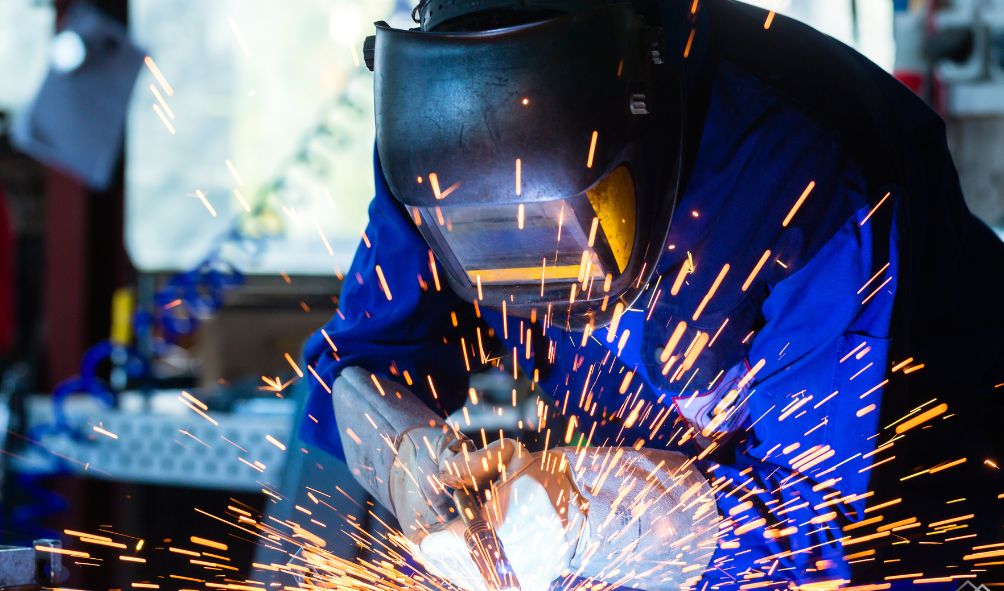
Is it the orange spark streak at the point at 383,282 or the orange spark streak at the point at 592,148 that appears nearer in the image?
the orange spark streak at the point at 592,148

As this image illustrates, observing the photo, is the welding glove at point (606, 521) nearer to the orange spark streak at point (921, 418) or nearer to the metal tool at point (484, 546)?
the metal tool at point (484, 546)

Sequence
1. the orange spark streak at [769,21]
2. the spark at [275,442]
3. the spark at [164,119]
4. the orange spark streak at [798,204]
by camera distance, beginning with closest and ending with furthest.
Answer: the orange spark streak at [798,204] → the orange spark streak at [769,21] → the spark at [275,442] → the spark at [164,119]

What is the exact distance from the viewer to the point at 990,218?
3.83m

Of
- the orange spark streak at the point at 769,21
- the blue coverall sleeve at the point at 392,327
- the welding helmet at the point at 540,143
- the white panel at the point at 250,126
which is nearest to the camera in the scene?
the welding helmet at the point at 540,143

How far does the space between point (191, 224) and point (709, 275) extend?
3855mm

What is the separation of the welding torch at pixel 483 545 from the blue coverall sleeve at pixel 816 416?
0.27 metres

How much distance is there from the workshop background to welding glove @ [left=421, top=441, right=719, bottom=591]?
5.26 ft

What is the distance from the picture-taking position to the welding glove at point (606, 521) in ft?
4.21

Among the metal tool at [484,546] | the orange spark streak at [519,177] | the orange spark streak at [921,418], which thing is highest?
the orange spark streak at [519,177]

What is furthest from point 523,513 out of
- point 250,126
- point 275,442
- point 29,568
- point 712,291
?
point 250,126

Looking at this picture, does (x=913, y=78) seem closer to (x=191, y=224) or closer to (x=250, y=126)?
(x=250, y=126)

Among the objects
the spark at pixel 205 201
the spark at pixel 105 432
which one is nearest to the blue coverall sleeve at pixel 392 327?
the spark at pixel 105 432

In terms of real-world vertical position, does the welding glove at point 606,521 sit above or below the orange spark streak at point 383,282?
below

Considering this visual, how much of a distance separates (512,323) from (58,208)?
141 inches
